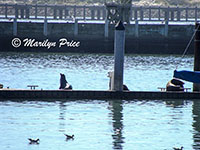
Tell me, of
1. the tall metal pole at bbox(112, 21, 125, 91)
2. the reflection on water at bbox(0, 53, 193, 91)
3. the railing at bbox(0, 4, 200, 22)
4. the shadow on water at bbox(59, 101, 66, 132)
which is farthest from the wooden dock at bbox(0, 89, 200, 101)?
the railing at bbox(0, 4, 200, 22)

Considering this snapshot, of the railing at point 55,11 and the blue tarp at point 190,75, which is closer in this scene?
the blue tarp at point 190,75

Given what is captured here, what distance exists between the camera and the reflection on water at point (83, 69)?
2089 inches

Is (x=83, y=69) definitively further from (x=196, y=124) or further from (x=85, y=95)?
(x=196, y=124)

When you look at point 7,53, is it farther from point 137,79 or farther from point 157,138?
point 157,138

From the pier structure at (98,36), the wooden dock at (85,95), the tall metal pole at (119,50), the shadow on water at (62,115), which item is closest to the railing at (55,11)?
the pier structure at (98,36)

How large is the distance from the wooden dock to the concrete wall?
48442mm

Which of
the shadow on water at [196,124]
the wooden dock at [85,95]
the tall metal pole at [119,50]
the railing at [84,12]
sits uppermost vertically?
the railing at [84,12]

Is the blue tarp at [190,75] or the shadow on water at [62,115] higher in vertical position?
the blue tarp at [190,75]

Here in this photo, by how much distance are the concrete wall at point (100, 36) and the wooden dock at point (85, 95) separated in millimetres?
48442

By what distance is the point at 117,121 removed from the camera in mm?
33438

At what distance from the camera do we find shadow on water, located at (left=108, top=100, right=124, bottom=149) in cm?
2841

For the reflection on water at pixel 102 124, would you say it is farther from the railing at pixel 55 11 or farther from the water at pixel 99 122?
the railing at pixel 55 11

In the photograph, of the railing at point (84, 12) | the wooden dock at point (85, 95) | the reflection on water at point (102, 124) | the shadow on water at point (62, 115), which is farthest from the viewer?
the railing at point (84, 12)

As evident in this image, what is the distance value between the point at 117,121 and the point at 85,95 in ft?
16.1
